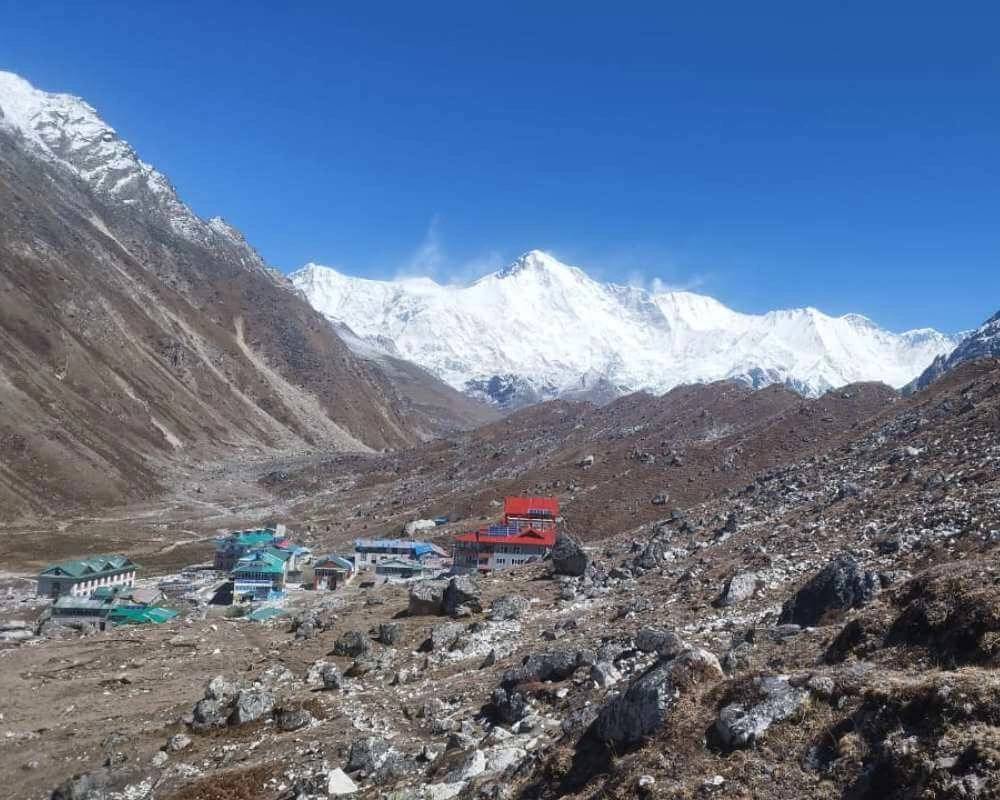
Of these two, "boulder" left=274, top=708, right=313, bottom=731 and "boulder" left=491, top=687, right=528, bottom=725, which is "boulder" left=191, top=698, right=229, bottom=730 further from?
"boulder" left=491, top=687, right=528, bottom=725

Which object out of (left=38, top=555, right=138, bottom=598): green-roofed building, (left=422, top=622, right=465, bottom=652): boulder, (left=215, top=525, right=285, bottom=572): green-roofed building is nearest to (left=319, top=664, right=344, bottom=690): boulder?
(left=422, top=622, right=465, bottom=652): boulder

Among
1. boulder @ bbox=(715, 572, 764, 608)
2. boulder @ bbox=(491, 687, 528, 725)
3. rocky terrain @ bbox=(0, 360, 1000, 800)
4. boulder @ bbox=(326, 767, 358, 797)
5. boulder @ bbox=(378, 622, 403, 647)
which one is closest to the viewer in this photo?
rocky terrain @ bbox=(0, 360, 1000, 800)

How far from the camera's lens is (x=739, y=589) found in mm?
35656

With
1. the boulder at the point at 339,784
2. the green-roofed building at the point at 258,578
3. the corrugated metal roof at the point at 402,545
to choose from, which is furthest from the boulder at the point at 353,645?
the corrugated metal roof at the point at 402,545

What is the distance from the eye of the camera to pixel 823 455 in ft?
225

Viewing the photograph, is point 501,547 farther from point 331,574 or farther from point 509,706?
point 509,706

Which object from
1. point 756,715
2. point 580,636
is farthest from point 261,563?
point 756,715

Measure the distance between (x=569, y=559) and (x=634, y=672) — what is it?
101ft

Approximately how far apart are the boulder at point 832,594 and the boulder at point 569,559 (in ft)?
87.3

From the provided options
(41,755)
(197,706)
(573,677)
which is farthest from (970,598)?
(41,755)

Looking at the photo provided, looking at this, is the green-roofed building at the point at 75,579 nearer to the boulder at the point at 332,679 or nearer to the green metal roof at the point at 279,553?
the green metal roof at the point at 279,553

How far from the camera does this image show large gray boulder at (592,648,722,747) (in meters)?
18.4

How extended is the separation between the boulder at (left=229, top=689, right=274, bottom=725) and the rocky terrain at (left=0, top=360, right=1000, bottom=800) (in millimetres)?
105

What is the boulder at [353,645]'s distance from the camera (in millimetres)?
42969
